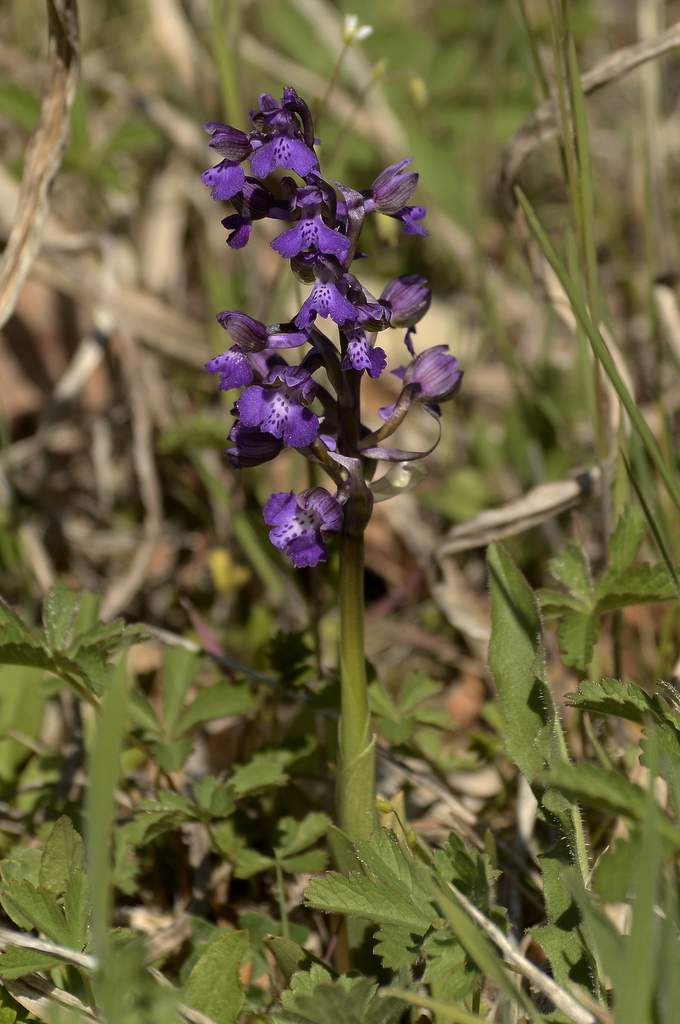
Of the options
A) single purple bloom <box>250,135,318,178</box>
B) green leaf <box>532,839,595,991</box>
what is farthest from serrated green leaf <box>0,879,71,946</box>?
single purple bloom <box>250,135,318,178</box>

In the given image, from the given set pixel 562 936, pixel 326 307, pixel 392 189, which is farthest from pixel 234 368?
pixel 562 936

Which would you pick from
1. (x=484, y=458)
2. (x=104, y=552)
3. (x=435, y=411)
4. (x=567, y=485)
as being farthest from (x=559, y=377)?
(x=435, y=411)

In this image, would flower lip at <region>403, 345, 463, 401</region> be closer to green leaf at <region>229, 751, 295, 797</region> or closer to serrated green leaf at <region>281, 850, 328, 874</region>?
green leaf at <region>229, 751, 295, 797</region>

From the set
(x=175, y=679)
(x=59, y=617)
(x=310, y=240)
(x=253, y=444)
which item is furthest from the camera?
(x=175, y=679)

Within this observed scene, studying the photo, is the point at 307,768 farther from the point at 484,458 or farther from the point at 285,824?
the point at 484,458

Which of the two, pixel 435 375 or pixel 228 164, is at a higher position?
pixel 228 164

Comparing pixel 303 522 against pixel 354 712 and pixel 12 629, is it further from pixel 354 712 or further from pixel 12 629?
pixel 12 629

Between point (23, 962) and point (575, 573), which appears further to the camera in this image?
point (575, 573)
